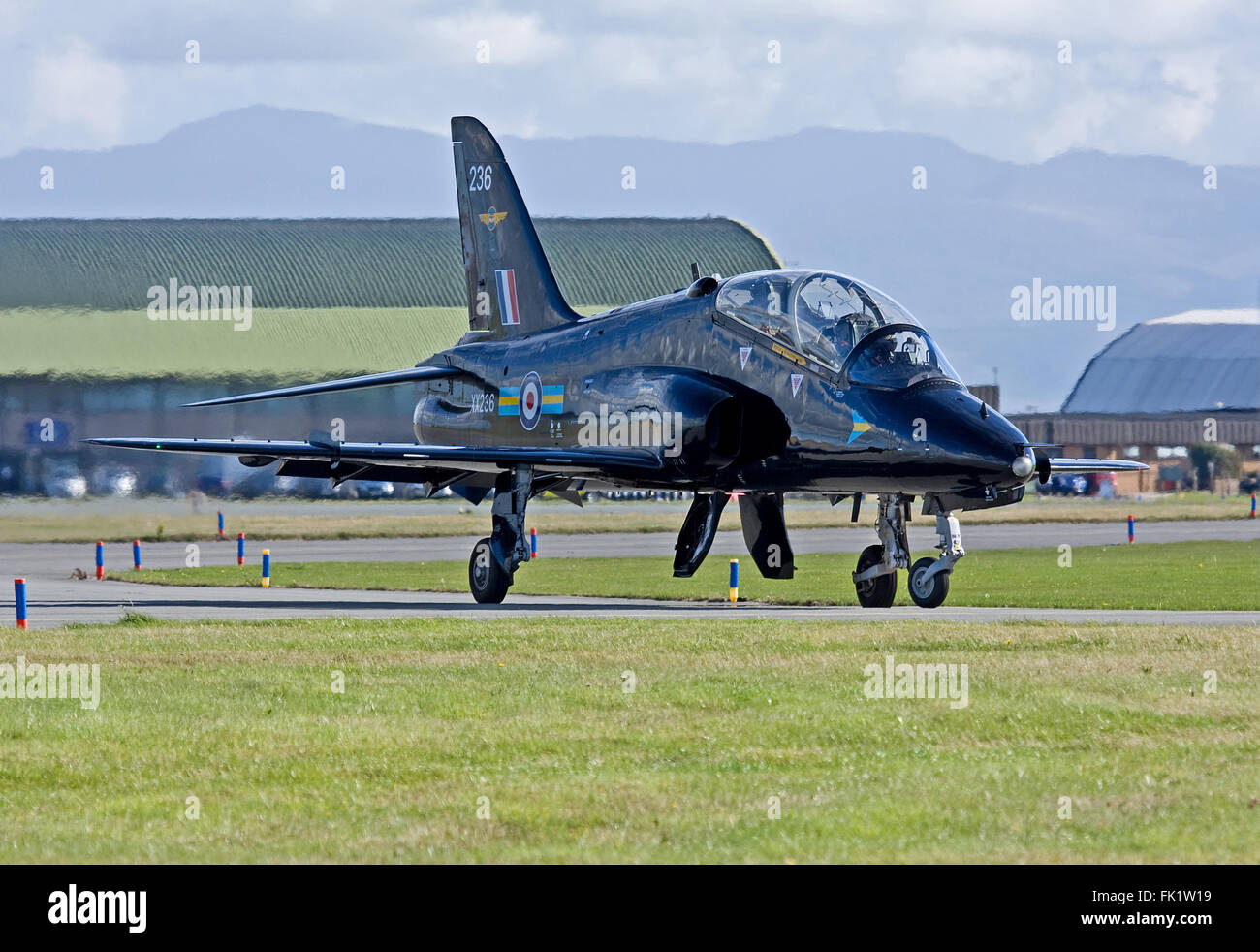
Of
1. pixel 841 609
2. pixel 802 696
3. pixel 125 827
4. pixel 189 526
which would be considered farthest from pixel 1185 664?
pixel 189 526

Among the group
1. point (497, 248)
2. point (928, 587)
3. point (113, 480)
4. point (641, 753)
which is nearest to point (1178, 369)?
point (113, 480)

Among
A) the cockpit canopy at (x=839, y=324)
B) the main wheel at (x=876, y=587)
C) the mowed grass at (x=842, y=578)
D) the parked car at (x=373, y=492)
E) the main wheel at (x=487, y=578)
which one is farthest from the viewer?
the parked car at (x=373, y=492)

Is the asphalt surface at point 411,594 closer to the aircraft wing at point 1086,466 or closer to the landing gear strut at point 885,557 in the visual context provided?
the landing gear strut at point 885,557

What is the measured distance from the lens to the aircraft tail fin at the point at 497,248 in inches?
1150

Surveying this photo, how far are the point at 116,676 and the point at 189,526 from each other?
108ft

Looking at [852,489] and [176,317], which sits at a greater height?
[176,317]

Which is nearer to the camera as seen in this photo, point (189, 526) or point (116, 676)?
point (116, 676)

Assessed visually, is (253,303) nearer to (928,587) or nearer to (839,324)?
(928,587)

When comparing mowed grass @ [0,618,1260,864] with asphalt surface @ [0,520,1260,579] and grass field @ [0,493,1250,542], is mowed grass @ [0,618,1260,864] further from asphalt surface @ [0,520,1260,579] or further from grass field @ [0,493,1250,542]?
grass field @ [0,493,1250,542]

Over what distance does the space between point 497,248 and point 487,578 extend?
22.6 feet

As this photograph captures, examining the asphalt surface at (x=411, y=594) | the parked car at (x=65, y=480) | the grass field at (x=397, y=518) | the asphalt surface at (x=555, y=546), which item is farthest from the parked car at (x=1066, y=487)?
the parked car at (x=65, y=480)

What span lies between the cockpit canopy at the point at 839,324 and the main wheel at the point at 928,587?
9.68ft

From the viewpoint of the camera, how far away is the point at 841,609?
79.1ft
